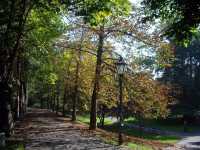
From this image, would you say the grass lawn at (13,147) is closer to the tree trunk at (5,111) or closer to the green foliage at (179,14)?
the tree trunk at (5,111)

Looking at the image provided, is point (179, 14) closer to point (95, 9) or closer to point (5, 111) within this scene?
point (95, 9)

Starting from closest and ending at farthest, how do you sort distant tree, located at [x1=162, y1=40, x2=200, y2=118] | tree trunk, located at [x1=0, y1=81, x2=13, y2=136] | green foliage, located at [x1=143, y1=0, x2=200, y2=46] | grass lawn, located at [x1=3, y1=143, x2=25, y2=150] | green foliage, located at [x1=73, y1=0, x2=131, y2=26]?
green foliage, located at [x1=143, y1=0, x2=200, y2=46] < green foliage, located at [x1=73, y1=0, x2=131, y2=26] < grass lawn, located at [x1=3, y1=143, x2=25, y2=150] < tree trunk, located at [x1=0, y1=81, x2=13, y2=136] < distant tree, located at [x1=162, y1=40, x2=200, y2=118]

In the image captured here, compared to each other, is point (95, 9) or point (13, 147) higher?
point (95, 9)

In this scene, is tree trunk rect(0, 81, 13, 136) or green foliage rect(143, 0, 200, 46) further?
tree trunk rect(0, 81, 13, 136)

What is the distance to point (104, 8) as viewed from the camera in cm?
1426

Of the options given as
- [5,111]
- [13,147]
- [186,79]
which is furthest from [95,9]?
[186,79]


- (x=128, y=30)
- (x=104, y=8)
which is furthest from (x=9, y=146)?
(x=128, y=30)

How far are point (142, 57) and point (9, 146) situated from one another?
46.0ft

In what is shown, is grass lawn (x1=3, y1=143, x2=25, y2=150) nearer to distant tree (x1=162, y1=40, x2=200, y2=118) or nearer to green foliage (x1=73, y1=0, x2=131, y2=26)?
green foliage (x1=73, y1=0, x2=131, y2=26)

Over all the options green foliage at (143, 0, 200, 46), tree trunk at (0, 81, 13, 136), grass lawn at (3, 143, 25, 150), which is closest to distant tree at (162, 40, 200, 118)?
tree trunk at (0, 81, 13, 136)

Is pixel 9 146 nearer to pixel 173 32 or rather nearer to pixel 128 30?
pixel 173 32

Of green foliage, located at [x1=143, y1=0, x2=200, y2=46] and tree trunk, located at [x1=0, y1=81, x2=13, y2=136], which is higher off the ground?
green foliage, located at [x1=143, y1=0, x2=200, y2=46]

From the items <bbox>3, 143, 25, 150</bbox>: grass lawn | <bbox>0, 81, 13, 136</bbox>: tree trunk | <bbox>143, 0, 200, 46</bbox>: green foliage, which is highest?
<bbox>143, 0, 200, 46</bbox>: green foliage

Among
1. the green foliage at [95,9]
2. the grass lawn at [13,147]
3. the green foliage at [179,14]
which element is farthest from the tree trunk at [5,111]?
the green foliage at [179,14]
